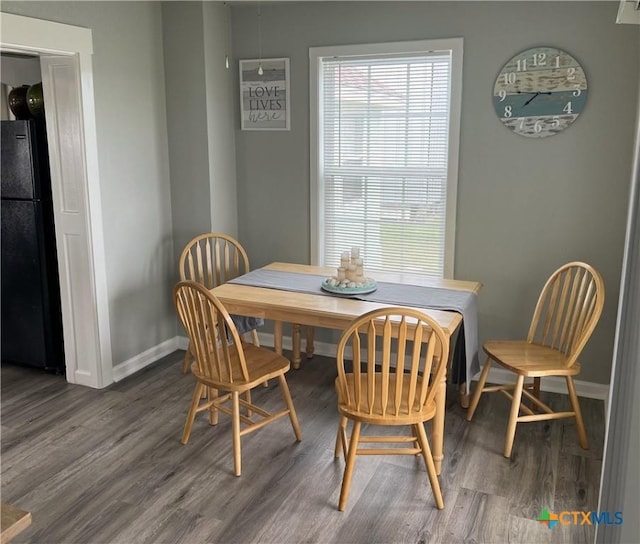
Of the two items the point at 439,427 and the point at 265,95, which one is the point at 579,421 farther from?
the point at 265,95

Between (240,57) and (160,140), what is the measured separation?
0.77 m

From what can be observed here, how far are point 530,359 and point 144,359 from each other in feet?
7.97

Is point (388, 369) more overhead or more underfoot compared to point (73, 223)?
more underfoot

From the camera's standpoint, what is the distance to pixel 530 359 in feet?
10.1

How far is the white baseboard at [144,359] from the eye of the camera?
3912mm

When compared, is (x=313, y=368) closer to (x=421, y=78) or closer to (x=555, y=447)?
(x=555, y=447)

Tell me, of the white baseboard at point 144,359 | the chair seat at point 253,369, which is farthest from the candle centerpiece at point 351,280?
the white baseboard at point 144,359

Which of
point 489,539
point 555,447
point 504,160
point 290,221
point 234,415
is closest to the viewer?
point 489,539

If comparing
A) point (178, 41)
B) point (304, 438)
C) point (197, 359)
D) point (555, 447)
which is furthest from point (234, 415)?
point (178, 41)

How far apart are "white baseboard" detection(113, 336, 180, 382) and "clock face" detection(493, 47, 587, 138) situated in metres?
2.62

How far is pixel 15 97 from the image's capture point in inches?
150

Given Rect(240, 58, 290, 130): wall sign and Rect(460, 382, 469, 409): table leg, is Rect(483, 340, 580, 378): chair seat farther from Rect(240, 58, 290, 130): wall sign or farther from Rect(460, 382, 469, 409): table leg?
Rect(240, 58, 290, 130): wall sign

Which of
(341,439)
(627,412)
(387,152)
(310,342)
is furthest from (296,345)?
(627,412)

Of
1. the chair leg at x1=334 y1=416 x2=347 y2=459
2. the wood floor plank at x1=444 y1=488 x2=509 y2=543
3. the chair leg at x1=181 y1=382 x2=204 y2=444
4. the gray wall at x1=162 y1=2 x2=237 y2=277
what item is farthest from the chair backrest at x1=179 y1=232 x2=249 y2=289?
the wood floor plank at x1=444 y1=488 x2=509 y2=543
